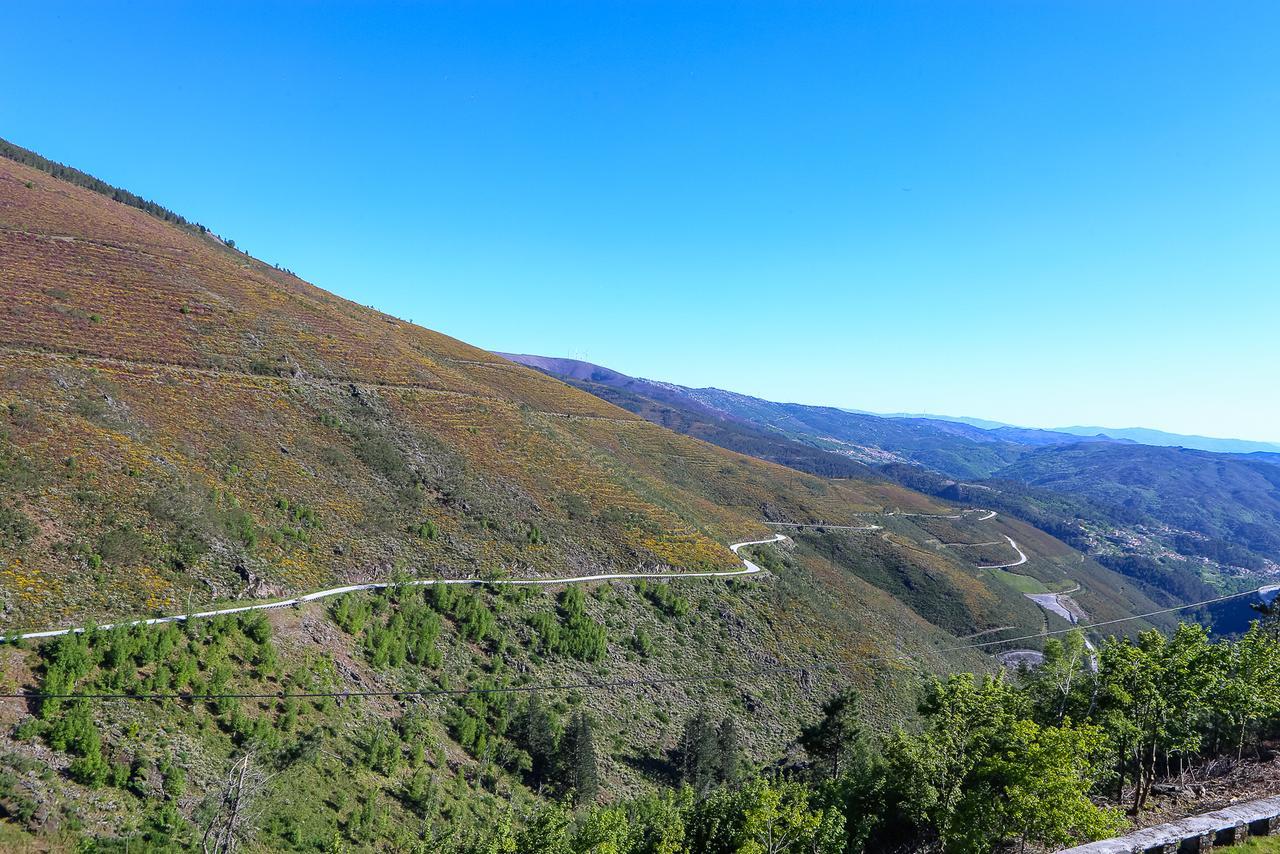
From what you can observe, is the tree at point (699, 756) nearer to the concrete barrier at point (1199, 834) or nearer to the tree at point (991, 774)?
the tree at point (991, 774)

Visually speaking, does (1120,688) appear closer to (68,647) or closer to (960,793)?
(960,793)

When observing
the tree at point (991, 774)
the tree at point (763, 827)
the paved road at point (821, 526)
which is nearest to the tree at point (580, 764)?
the tree at point (763, 827)

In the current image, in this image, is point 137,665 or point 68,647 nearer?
point 68,647

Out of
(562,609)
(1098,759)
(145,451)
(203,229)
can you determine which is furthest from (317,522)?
(203,229)

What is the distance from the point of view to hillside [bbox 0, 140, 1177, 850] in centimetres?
2227

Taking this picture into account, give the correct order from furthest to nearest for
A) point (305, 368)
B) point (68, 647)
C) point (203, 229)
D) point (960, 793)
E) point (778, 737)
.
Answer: point (203, 229)
point (305, 368)
point (778, 737)
point (68, 647)
point (960, 793)

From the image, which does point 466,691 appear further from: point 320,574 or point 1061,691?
point 1061,691

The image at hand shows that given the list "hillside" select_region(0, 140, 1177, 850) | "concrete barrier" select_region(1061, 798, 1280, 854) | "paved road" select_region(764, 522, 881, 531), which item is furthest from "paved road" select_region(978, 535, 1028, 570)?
"concrete barrier" select_region(1061, 798, 1280, 854)

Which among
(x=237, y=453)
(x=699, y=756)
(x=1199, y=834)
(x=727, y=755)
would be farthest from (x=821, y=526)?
(x=1199, y=834)

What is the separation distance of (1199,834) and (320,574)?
37769 millimetres

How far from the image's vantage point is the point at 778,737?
41406 millimetres

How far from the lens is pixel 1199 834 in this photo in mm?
11914

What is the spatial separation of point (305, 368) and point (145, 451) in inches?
827

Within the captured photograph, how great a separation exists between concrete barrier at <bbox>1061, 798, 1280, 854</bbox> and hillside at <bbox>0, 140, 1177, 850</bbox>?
2301 cm
